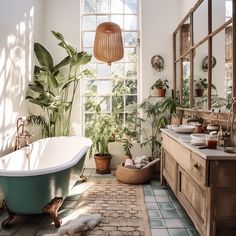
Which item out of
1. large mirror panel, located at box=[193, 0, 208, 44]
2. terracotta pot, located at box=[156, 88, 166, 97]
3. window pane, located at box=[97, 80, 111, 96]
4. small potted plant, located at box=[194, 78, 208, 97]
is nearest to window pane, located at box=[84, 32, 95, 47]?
window pane, located at box=[97, 80, 111, 96]

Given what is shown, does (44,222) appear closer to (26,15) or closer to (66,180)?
(66,180)

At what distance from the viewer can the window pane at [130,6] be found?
4.94 meters

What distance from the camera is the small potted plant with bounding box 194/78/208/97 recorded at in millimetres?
3208

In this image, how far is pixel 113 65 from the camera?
4.99 m

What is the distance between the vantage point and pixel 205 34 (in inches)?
123

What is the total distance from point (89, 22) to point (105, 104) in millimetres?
1622

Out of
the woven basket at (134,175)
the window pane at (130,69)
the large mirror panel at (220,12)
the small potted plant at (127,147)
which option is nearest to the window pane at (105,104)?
the window pane at (130,69)

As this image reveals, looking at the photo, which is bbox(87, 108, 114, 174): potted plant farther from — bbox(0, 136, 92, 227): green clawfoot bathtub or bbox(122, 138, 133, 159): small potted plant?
bbox(0, 136, 92, 227): green clawfoot bathtub

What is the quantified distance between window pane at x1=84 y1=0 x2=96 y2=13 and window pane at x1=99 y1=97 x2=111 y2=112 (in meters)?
1.70

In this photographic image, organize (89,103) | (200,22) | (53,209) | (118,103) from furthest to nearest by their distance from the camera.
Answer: (118,103)
(89,103)
(200,22)
(53,209)

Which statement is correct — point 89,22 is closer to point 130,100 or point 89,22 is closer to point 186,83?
point 130,100

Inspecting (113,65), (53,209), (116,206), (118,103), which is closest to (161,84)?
(118,103)

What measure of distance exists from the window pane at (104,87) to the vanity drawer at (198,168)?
296cm

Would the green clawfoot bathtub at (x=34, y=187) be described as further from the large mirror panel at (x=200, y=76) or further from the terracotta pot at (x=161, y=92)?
the terracotta pot at (x=161, y=92)
